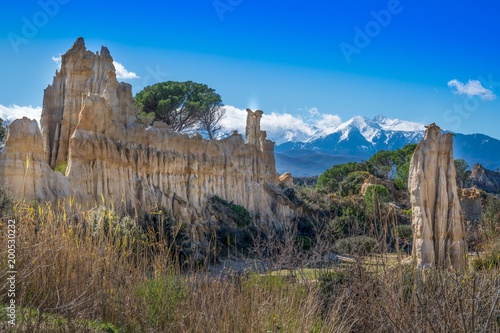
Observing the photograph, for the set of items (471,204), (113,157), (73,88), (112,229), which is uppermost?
(73,88)

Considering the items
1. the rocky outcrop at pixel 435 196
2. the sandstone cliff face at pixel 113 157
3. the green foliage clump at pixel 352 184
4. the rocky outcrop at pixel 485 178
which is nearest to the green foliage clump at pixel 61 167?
the sandstone cliff face at pixel 113 157

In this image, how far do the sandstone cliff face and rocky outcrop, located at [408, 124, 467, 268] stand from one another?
11481mm

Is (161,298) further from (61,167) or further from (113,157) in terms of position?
(61,167)

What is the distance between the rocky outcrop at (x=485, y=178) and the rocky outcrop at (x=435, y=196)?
65.7m

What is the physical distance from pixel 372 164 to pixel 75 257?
57979 millimetres

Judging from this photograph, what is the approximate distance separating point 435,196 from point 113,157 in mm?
14907

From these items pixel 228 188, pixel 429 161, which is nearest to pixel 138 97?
pixel 228 188

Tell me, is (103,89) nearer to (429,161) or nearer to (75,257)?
(429,161)

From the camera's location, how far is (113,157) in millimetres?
24109

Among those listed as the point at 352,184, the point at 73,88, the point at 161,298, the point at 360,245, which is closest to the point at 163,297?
the point at 161,298

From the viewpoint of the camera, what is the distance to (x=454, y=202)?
15000 mm

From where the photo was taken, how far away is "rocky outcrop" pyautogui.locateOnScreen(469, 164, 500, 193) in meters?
76.0

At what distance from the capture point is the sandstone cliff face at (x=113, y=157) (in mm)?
19156

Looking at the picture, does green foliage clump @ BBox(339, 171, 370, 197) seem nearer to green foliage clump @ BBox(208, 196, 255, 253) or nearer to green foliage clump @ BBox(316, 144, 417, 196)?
green foliage clump @ BBox(316, 144, 417, 196)
